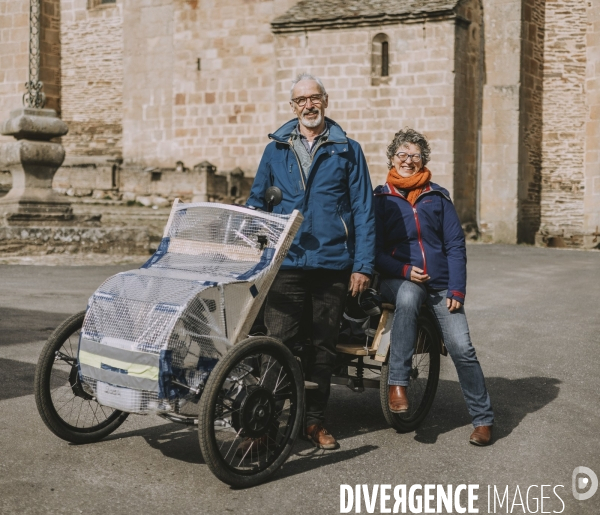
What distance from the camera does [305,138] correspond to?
199 inches

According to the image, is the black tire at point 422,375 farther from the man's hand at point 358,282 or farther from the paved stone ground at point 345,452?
the man's hand at point 358,282

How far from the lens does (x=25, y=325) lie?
8531mm

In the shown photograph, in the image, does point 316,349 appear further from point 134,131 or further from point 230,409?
point 134,131

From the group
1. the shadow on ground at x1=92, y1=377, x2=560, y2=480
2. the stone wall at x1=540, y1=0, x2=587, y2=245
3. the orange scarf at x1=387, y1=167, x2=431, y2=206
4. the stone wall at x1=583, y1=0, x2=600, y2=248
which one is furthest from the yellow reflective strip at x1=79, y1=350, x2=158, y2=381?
the stone wall at x1=540, y1=0, x2=587, y2=245

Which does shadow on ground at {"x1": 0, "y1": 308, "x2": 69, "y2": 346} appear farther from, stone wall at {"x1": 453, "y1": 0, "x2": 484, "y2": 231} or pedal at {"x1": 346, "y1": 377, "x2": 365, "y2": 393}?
stone wall at {"x1": 453, "y1": 0, "x2": 484, "y2": 231}

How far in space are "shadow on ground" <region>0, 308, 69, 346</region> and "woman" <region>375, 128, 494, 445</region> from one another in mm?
3857

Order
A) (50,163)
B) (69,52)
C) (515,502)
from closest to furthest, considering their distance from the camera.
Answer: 1. (515,502)
2. (50,163)
3. (69,52)

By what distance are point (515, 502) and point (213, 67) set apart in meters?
20.9

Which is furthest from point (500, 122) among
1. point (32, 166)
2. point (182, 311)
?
point (182, 311)

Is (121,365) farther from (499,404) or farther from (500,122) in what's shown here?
(500,122)

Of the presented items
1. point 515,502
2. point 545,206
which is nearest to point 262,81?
point 545,206

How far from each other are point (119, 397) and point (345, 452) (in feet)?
4.19

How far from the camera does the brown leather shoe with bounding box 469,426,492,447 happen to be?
496 cm

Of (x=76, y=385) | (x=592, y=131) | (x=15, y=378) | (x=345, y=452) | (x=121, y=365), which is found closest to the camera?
(x=121, y=365)
